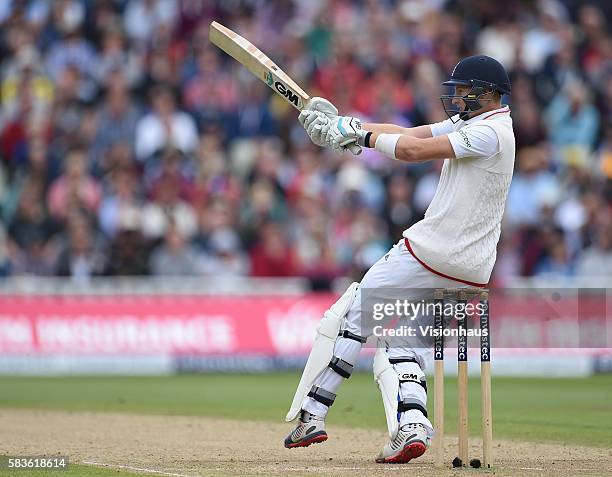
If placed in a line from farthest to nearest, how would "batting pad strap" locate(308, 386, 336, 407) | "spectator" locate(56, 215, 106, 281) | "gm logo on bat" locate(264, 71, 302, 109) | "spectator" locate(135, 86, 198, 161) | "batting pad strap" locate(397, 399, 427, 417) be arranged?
"spectator" locate(135, 86, 198, 161)
"spectator" locate(56, 215, 106, 281)
"gm logo on bat" locate(264, 71, 302, 109)
"batting pad strap" locate(308, 386, 336, 407)
"batting pad strap" locate(397, 399, 427, 417)

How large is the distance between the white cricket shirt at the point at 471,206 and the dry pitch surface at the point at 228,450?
121cm

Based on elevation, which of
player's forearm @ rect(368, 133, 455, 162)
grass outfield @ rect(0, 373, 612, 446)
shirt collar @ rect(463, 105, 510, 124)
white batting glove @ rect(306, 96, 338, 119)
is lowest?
grass outfield @ rect(0, 373, 612, 446)

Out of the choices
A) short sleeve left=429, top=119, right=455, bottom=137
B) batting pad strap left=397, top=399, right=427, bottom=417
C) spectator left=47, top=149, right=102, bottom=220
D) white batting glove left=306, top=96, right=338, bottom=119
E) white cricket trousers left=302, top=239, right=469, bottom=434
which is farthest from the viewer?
spectator left=47, top=149, right=102, bottom=220

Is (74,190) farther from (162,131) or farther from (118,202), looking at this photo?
(162,131)

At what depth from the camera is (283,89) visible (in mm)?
8422

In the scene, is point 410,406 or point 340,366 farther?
point 340,366

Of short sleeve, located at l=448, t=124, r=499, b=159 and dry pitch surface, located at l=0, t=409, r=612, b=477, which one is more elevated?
short sleeve, located at l=448, t=124, r=499, b=159

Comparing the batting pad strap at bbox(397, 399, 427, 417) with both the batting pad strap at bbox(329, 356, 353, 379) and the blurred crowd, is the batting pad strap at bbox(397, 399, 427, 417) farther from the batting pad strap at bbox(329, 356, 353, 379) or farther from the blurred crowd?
the blurred crowd

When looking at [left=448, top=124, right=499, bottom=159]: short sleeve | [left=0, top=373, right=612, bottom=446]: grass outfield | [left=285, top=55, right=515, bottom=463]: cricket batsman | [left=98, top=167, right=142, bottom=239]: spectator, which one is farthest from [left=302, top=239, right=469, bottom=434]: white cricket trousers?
[left=98, top=167, right=142, bottom=239]: spectator

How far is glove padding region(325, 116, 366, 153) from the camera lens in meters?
7.61

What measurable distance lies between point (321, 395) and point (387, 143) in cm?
158

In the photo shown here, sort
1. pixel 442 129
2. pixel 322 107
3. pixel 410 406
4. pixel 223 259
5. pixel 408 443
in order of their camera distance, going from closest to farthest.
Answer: pixel 408 443 → pixel 410 406 → pixel 322 107 → pixel 442 129 → pixel 223 259

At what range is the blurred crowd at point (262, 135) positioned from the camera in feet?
55.5

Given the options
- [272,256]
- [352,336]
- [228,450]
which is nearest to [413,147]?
[352,336]
